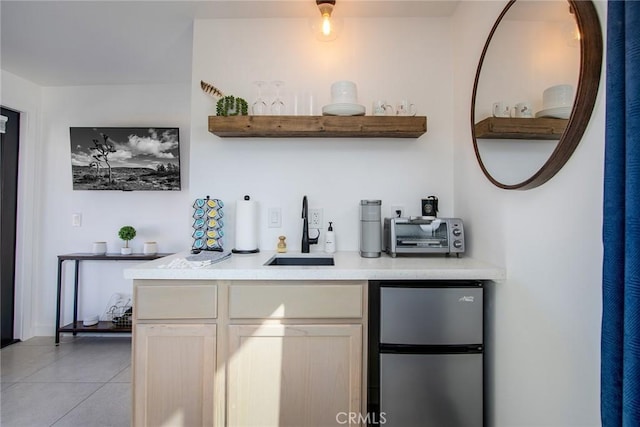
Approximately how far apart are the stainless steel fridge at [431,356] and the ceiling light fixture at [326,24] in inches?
61.0

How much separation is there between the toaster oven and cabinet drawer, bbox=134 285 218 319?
0.97 m

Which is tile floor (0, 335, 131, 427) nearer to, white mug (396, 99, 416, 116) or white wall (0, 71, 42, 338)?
white wall (0, 71, 42, 338)

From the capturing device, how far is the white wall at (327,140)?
202 centimetres

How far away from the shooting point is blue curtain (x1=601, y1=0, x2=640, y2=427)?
66 cm

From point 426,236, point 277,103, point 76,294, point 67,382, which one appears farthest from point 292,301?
point 76,294

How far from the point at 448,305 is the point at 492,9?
1.43 m

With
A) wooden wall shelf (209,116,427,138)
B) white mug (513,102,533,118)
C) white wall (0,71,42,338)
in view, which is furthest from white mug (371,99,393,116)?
white wall (0,71,42,338)

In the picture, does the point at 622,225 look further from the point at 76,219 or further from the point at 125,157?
the point at 76,219

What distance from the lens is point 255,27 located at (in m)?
2.04

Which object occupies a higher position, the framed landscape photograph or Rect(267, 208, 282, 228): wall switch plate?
the framed landscape photograph

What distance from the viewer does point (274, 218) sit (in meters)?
2.03

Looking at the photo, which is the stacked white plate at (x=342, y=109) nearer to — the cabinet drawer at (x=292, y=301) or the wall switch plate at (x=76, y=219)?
the cabinet drawer at (x=292, y=301)

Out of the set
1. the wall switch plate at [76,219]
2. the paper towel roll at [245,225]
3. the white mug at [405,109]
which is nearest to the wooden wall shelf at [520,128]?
the white mug at [405,109]

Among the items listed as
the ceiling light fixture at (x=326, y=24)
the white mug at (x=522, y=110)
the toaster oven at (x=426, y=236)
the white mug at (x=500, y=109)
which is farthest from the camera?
the ceiling light fixture at (x=326, y=24)
